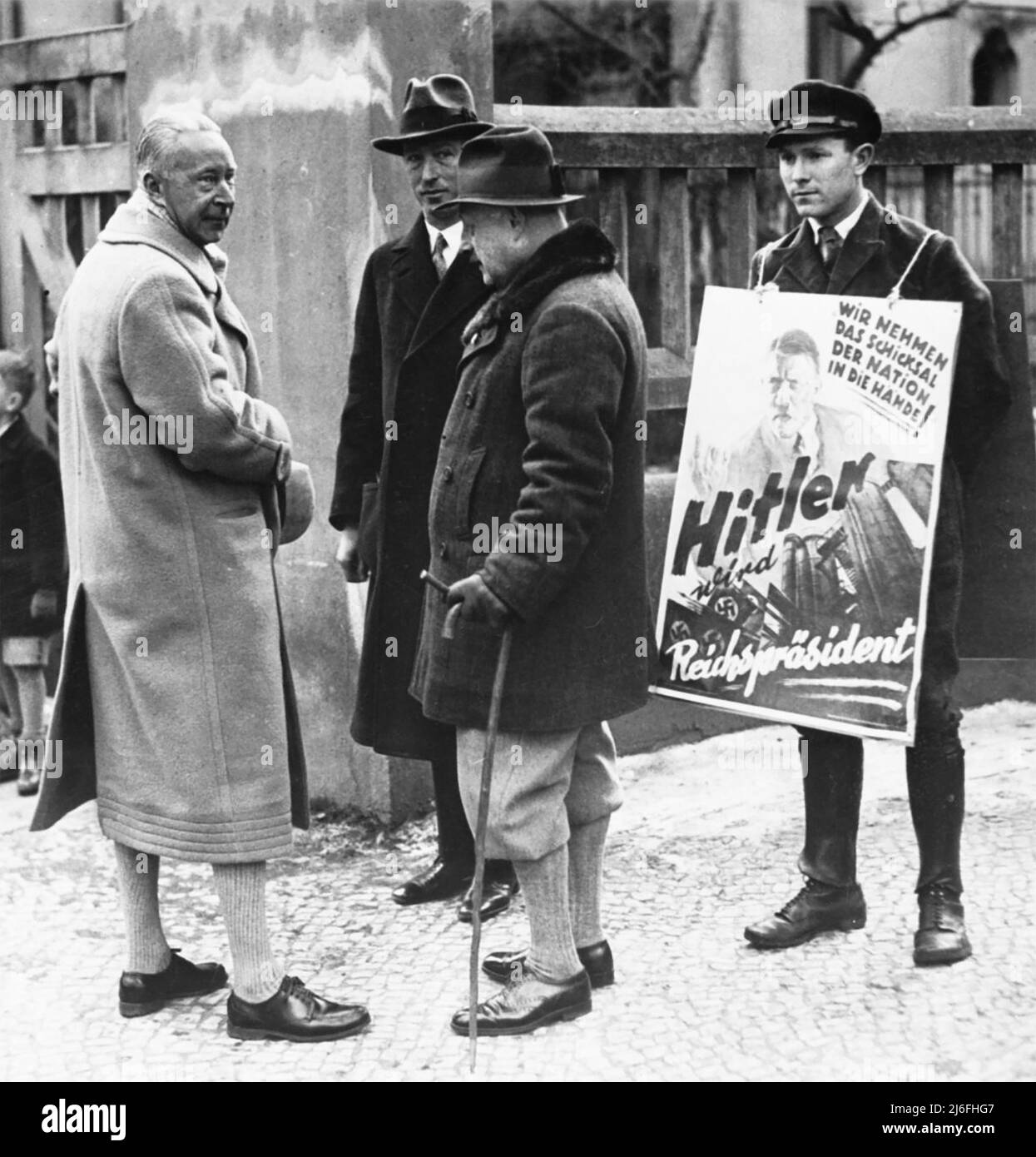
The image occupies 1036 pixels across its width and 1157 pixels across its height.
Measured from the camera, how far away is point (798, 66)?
1722cm

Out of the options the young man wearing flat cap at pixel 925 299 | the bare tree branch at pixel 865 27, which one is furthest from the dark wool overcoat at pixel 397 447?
the bare tree branch at pixel 865 27

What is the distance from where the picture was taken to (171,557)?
4.52 meters

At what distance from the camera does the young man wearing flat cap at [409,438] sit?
218 inches

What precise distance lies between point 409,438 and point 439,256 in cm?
53

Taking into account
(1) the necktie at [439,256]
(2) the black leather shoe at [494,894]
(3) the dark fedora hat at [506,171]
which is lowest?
(2) the black leather shoe at [494,894]

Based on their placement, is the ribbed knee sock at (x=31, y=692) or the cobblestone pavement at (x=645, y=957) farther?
the ribbed knee sock at (x=31, y=692)

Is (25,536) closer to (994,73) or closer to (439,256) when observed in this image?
(439,256)

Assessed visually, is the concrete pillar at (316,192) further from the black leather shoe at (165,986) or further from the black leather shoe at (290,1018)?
the black leather shoe at (290,1018)

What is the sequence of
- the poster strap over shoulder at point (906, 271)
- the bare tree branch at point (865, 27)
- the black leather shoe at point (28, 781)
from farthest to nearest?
the bare tree branch at point (865, 27) < the black leather shoe at point (28, 781) < the poster strap over shoulder at point (906, 271)

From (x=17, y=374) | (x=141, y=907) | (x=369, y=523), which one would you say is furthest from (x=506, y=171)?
(x=17, y=374)

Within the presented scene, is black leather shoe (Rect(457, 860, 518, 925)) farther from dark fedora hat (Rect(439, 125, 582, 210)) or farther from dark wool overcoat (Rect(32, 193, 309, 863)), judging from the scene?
dark fedora hat (Rect(439, 125, 582, 210))

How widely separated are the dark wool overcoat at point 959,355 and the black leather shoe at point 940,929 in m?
0.50

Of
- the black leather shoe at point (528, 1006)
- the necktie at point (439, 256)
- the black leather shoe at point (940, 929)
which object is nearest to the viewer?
the black leather shoe at point (528, 1006)
